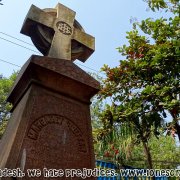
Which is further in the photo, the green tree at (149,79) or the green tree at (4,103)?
the green tree at (4,103)

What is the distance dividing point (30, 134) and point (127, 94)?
124 inches

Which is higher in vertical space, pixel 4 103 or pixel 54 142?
pixel 4 103

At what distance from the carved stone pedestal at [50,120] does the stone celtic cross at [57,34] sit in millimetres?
593

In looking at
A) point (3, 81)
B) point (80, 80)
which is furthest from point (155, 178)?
point (3, 81)

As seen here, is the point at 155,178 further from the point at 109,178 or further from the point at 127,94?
the point at 127,94

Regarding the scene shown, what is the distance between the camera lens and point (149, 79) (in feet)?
16.5

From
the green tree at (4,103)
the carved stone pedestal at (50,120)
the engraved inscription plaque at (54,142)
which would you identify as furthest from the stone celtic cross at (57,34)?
the green tree at (4,103)

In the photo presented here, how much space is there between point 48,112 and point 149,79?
277 centimetres

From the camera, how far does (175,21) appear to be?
4.79m

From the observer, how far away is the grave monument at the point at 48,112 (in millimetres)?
2523

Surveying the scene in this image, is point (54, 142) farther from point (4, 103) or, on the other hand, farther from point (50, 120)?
point (4, 103)

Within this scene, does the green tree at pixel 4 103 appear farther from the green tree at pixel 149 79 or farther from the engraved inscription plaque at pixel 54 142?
the engraved inscription plaque at pixel 54 142

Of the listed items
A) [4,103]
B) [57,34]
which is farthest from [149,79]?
[4,103]

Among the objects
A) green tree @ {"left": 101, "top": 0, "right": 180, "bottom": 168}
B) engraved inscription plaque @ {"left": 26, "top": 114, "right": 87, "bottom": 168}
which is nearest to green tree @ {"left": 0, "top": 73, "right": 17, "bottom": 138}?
green tree @ {"left": 101, "top": 0, "right": 180, "bottom": 168}
